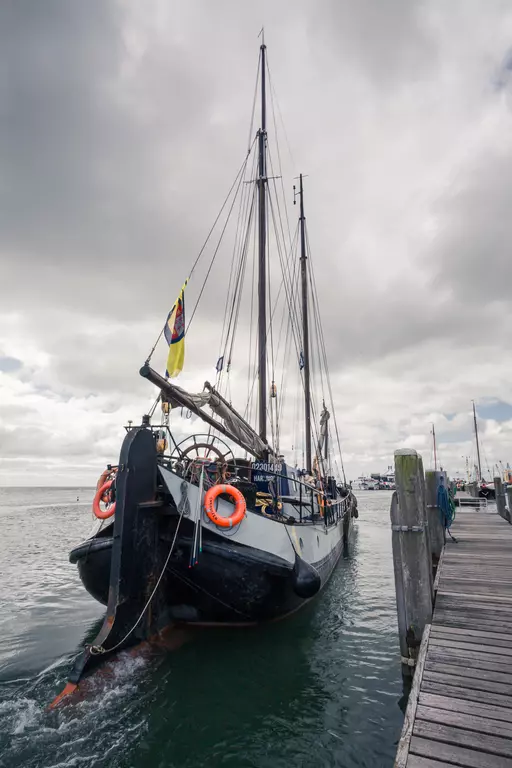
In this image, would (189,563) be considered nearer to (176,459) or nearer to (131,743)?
(176,459)

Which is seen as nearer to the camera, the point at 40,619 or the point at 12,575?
the point at 40,619

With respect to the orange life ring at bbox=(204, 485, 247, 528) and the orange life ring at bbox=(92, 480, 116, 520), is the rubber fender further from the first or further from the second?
the orange life ring at bbox=(92, 480, 116, 520)

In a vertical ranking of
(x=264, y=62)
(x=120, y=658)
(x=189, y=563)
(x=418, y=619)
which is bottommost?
(x=120, y=658)

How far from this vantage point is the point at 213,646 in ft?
28.3

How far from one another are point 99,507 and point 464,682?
816cm

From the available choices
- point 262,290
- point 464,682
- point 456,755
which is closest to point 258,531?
point 464,682

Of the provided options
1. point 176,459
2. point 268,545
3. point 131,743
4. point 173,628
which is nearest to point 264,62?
point 176,459

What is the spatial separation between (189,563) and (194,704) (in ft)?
7.98

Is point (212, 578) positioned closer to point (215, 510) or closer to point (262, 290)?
point (215, 510)

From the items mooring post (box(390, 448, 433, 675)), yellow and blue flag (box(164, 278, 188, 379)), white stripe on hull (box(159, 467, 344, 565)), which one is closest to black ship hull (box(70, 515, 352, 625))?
white stripe on hull (box(159, 467, 344, 565))

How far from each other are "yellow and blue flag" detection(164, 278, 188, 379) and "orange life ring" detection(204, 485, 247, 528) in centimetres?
370

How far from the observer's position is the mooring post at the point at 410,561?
6.78 meters

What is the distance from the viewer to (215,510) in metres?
8.66

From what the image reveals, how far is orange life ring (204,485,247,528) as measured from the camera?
27.9 ft
